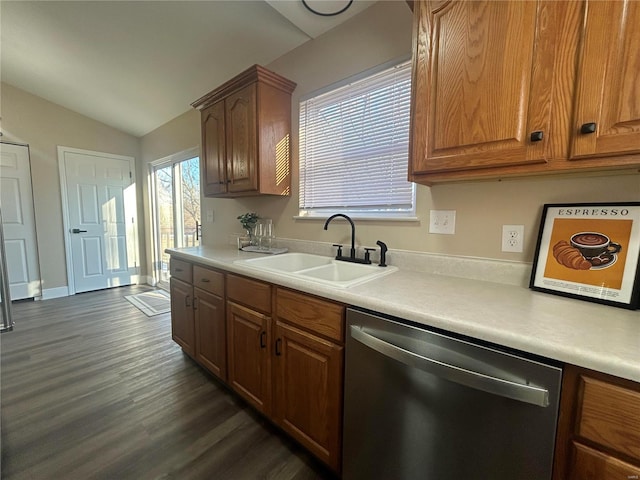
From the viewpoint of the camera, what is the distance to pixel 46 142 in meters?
3.64

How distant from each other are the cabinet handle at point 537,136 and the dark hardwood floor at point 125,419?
164 cm

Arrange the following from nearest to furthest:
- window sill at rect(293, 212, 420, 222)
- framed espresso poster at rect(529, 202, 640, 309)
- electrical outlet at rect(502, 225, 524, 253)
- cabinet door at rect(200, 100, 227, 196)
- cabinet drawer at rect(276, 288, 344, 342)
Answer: framed espresso poster at rect(529, 202, 640, 309) → cabinet drawer at rect(276, 288, 344, 342) → electrical outlet at rect(502, 225, 524, 253) → window sill at rect(293, 212, 420, 222) → cabinet door at rect(200, 100, 227, 196)

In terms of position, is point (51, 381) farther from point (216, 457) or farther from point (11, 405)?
point (216, 457)

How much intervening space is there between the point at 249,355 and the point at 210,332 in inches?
18.3

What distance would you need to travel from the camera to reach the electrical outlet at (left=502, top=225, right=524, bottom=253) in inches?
46.8

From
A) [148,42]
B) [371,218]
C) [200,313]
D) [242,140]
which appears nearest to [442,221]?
[371,218]

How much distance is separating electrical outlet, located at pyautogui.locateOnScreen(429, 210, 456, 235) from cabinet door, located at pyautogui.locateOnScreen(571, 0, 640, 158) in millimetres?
596

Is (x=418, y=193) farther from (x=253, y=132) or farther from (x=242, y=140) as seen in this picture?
(x=242, y=140)

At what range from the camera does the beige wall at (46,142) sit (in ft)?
11.2

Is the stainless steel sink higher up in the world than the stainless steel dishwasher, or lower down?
higher up

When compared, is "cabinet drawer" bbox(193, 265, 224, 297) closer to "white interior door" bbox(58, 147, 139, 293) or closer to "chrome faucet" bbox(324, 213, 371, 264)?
"chrome faucet" bbox(324, 213, 371, 264)

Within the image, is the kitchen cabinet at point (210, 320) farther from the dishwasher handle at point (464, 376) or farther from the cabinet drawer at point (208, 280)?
the dishwasher handle at point (464, 376)

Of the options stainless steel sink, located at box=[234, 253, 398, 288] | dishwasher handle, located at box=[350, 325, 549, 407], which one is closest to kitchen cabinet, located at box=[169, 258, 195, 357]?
stainless steel sink, located at box=[234, 253, 398, 288]

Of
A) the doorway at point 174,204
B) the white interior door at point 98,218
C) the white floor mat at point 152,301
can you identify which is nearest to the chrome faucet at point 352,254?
the doorway at point 174,204
